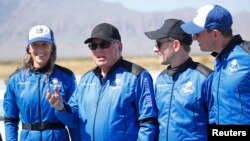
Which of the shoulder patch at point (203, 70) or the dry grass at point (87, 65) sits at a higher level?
the dry grass at point (87, 65)

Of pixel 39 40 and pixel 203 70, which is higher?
pixel 39 40

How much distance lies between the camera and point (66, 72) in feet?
15.8

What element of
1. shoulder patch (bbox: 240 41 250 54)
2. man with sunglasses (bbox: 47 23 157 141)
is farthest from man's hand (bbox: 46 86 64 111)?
shoulder patch (bbox: 240 41 250 54)

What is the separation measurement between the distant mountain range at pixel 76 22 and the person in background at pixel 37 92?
11613 centimetres

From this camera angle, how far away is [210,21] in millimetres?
4145

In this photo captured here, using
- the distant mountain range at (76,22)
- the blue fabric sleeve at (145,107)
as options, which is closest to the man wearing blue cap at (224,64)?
the blue fabric sleeve at (145,107)

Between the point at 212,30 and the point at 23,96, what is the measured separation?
1752 mm

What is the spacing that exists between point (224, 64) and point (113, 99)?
90 centimetres

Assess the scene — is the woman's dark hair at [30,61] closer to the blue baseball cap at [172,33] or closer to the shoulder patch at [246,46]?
the blue baseball cap at [172,33]

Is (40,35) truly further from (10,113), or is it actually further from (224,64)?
(224,64)

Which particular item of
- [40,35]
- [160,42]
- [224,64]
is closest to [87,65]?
[40,35]

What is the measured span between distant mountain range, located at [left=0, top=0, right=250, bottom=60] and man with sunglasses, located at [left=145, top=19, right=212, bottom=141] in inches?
4584

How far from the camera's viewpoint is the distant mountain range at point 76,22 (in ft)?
429

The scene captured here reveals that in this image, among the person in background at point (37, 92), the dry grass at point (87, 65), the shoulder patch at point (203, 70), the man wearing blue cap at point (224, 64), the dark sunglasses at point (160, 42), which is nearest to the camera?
the man wearing blue cap at point (224, 64)
